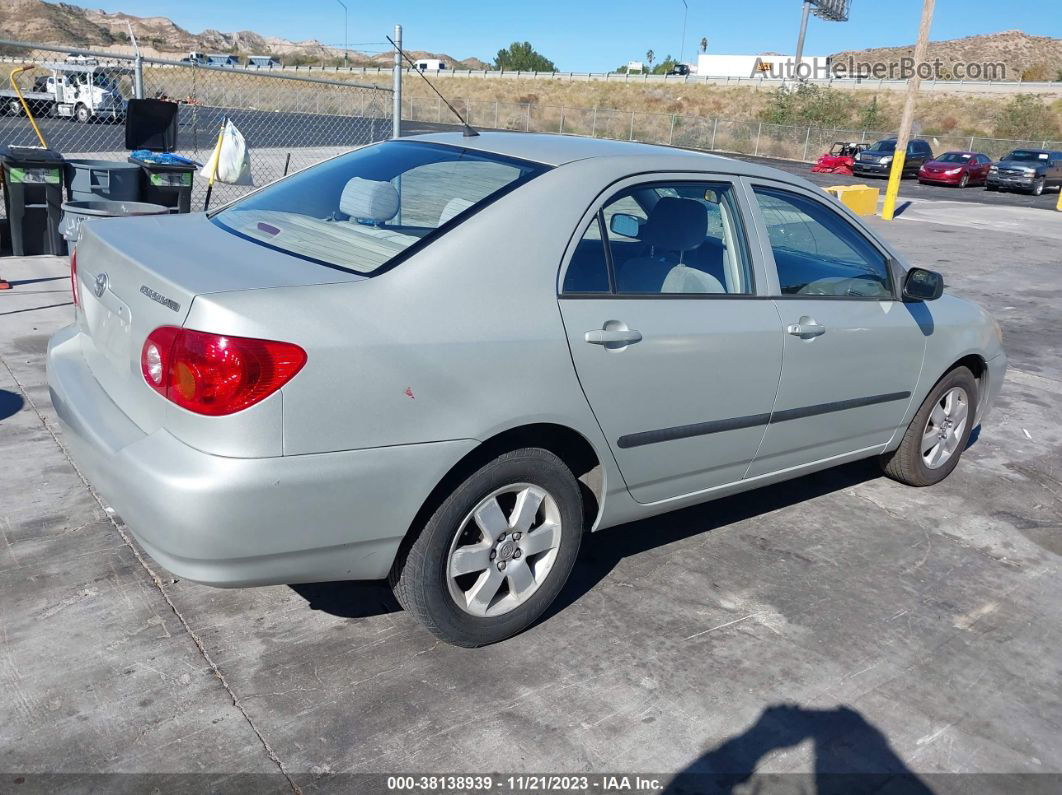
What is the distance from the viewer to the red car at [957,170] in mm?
32812

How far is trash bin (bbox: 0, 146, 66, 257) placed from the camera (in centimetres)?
802

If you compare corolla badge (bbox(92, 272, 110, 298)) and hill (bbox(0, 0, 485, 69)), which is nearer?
corolla badge (bbox(92, 272, 110, 298))

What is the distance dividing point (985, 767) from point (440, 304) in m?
2.20

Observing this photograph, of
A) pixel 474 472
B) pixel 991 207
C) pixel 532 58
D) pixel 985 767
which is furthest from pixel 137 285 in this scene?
pixel 532 58

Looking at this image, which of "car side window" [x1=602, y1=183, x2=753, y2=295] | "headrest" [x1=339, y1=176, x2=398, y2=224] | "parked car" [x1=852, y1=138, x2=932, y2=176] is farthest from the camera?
"parked car" [x1=852, y1=138, x2=932, y2=176]

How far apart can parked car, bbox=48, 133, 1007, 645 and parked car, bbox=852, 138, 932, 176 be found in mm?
32232

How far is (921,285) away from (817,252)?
543 millimetres

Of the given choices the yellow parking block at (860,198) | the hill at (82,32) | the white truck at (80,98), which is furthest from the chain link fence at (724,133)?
the hill at (82,32)

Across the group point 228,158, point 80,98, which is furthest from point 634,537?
point 80,98

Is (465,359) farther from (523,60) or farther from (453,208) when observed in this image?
(523,60)

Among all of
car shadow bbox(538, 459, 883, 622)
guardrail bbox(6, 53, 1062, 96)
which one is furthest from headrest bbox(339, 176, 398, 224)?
guardrail bbox(6, 53, 1062, 96)

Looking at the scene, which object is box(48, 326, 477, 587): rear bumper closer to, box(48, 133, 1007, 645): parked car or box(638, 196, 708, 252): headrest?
box(48, 133, 1007, 645): parked car

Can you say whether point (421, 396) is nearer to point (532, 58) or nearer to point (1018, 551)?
point (1018, 551)

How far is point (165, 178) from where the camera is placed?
8609 millimetres
